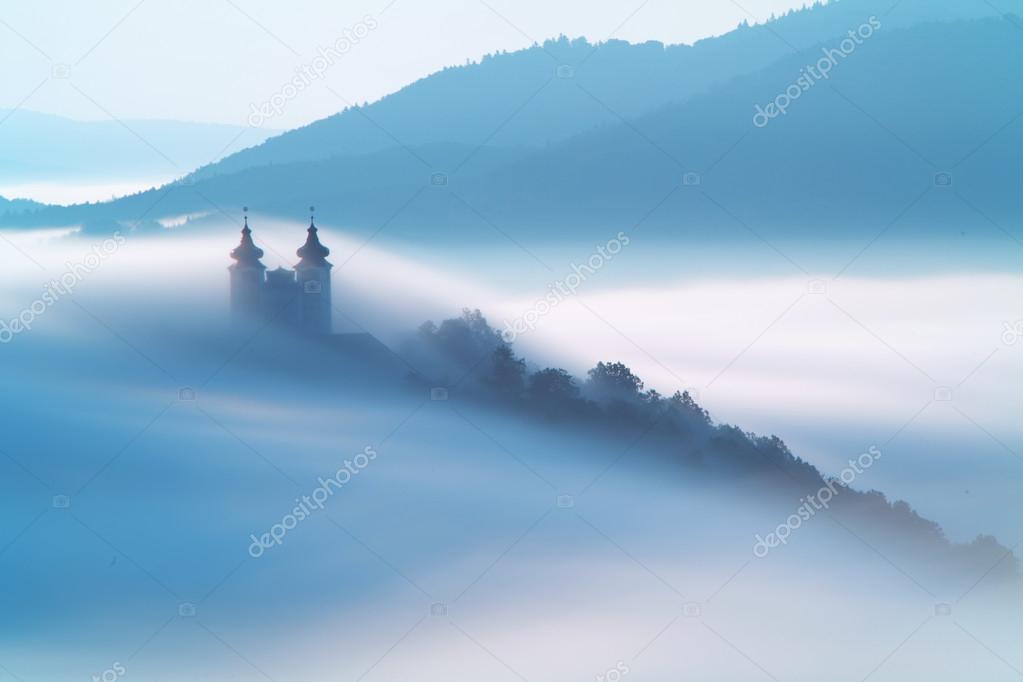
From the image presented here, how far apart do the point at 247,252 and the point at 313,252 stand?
4.35 ft

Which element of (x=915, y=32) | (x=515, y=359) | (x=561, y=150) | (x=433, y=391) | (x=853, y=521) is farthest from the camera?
(x=915, y=32)

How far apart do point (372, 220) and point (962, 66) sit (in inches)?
1152

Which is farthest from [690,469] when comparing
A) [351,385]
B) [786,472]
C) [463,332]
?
[351,385]

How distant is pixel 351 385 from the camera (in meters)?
20.7

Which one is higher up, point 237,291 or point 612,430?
point 612,430

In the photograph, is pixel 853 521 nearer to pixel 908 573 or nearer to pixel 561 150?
pixel 908 573

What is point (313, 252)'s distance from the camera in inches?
801

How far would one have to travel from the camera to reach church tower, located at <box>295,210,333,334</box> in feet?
66.6

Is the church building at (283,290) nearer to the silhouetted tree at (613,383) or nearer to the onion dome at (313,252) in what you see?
the onion dome at (313,252)

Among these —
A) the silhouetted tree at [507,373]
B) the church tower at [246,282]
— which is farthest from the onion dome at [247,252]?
the silhouetted tree at [507,373]

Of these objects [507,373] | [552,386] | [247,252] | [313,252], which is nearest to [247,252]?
[247,252]

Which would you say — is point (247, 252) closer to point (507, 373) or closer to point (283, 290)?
point (283, 290)

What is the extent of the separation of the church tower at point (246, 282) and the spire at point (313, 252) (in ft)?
2.74

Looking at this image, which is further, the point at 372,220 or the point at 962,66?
the point at 962,66
